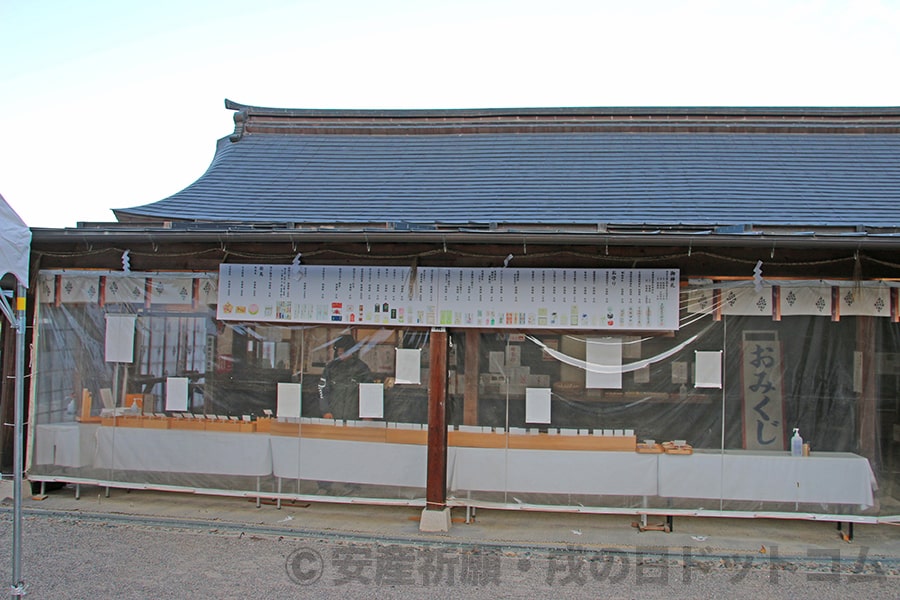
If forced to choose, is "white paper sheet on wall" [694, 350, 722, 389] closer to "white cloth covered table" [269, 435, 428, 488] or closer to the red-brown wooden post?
the red-brown wooden post

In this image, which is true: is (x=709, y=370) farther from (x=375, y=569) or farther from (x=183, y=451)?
(x=183, y=451)

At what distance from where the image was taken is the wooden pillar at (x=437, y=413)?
652 centimetres

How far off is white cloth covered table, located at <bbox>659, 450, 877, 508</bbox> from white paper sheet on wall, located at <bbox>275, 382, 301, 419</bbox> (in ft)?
12.6

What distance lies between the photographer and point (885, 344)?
21.1 ft

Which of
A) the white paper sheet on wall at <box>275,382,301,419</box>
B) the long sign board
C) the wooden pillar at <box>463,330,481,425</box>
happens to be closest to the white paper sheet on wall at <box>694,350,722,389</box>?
the long sign board

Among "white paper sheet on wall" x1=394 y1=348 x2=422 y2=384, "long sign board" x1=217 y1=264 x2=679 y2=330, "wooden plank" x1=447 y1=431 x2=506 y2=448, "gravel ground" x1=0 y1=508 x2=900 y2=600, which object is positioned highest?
"long sign board" x1=217 y1=264 x2=679 y2=330

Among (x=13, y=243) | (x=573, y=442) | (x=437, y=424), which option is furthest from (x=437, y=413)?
Answer: (x=13, y=243)

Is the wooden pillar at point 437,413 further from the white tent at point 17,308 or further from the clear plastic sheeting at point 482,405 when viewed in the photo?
the white tent at point 17,308

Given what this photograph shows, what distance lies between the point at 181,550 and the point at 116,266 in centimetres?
321

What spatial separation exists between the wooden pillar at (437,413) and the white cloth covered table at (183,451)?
1.87 meters

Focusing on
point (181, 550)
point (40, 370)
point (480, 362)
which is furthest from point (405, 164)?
point (181, 550)

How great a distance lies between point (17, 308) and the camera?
4105 mm

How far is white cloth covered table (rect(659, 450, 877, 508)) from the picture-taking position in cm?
639

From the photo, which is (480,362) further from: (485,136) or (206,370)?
(485,136)
